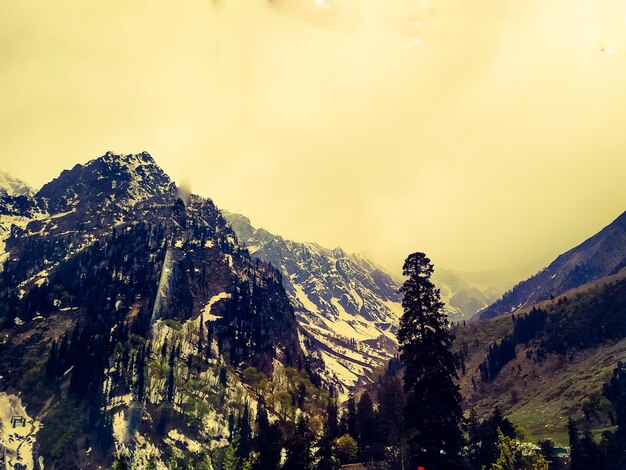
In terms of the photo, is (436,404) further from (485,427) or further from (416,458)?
(485,427)

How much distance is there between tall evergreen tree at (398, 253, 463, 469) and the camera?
40.8 meters

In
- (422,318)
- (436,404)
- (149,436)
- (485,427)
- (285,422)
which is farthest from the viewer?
(285,422)

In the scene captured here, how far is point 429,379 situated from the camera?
42.1 metres

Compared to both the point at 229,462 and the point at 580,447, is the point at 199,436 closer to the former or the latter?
the point at 229,462

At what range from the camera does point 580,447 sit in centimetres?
10475

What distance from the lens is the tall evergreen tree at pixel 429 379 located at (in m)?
40.8

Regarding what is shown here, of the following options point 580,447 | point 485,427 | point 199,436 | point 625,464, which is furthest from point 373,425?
point 199,436

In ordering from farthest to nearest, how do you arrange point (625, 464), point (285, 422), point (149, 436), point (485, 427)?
1. point (285, 422)
2. point (149, 436)
3. point (485, 427)
4. point (625, 464)

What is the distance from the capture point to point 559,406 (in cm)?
19812

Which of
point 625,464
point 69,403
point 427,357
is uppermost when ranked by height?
point 69,403

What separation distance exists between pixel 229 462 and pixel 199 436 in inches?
4275

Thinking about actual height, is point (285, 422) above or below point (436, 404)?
above

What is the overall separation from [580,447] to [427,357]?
91791mm

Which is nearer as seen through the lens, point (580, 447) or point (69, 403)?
point (580, 447)
